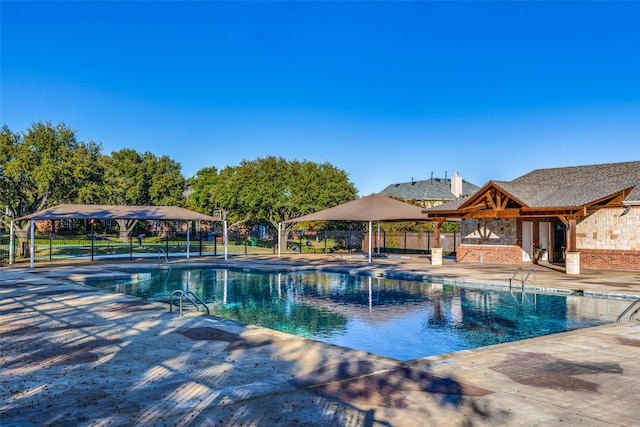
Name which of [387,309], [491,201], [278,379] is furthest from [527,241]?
[278,379]

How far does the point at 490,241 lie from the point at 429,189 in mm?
54738

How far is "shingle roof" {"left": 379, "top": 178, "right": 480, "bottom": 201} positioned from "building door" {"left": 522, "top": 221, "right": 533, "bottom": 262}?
52234 millimetres

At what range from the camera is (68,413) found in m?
5.39

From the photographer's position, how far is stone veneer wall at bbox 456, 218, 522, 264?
1053 inches

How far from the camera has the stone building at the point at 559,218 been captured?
22.6m

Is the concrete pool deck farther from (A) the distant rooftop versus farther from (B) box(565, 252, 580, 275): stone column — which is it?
(A) the distant rooftop

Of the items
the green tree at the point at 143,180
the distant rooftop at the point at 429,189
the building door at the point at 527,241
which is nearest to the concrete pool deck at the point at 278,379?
the building door at the point at 527,241

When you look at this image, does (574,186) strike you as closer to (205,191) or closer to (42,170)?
(42,170)

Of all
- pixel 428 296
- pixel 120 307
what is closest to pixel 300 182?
pixel 428 296

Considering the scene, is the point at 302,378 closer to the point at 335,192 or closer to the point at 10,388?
the point at 10,388

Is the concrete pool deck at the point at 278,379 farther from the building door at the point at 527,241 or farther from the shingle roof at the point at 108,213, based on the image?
the building door at the point at 527,241

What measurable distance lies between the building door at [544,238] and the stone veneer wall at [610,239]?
2366 mm

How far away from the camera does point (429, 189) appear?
267ft

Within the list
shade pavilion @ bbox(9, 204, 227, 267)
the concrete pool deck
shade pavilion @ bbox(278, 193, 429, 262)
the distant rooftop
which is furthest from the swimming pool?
the distant rooftop
